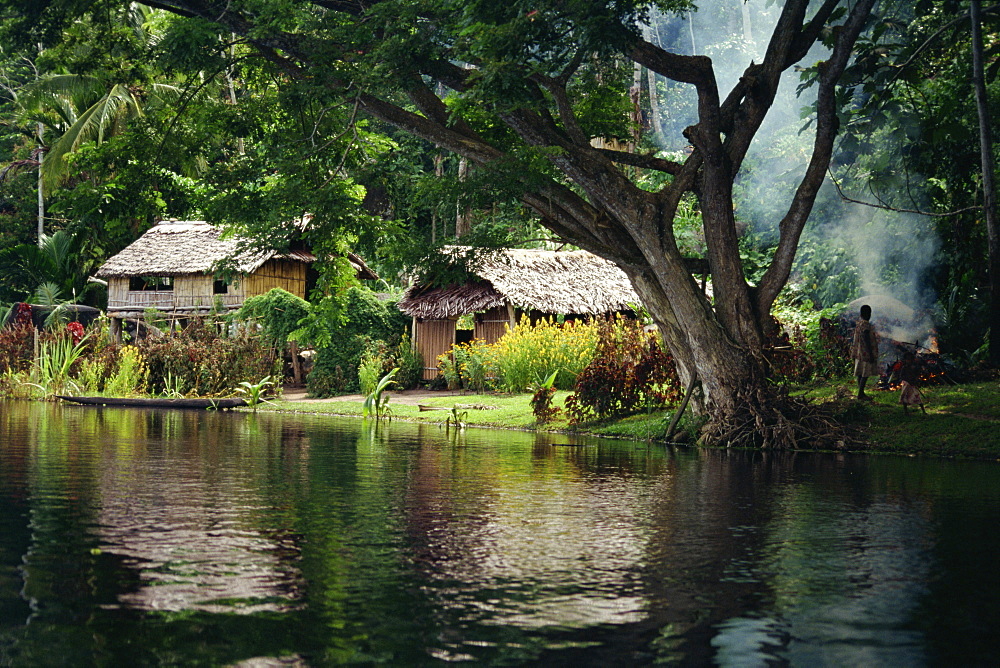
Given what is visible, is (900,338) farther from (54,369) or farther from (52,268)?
(52,268)

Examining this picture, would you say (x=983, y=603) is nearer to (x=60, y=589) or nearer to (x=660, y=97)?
(x=60, y=589)

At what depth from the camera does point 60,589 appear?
5.59m

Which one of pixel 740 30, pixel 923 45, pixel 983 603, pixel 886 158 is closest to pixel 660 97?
pixel 740 30

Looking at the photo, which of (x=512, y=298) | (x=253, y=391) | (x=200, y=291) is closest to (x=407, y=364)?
(x=512, y=298)

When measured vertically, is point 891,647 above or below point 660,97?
below

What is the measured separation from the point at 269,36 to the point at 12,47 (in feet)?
15.5

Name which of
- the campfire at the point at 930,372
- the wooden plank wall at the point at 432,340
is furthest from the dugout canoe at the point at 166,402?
the campfire at the point at 930,372

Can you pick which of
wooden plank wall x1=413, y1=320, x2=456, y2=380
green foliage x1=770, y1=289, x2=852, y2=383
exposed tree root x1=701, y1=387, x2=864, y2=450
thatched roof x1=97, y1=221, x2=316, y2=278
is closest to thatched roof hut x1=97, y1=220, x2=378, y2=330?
thatched roof x1=97, y1=221, x2=316, y2=278

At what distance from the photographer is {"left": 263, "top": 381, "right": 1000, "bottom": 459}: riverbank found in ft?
56.3

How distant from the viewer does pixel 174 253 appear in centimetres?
4550

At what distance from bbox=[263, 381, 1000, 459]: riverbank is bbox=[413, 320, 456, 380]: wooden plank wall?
402 inches

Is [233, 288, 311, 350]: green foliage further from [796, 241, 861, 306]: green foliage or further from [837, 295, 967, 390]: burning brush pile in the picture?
[837, 295, 967, 390]: burning brush pile

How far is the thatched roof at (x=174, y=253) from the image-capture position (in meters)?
44.4

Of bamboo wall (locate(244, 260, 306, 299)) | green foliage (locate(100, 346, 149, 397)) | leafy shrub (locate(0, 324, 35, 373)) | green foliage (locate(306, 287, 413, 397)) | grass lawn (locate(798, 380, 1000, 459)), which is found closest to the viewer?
grass lawn (locate(798, 380, 1000, 459))
